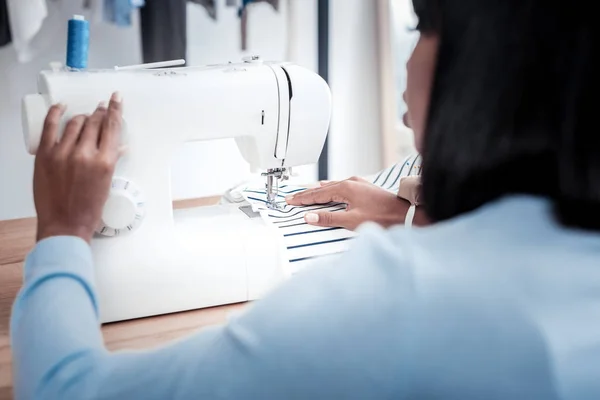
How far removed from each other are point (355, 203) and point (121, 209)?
1.46ft

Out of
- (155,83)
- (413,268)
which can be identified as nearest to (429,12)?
(413,268)

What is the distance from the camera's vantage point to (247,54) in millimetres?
2248

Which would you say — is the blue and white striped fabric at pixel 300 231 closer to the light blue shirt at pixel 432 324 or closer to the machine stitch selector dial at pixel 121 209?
the machine stitch selector dial at pixel 121 209

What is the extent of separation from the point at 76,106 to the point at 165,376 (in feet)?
2.02

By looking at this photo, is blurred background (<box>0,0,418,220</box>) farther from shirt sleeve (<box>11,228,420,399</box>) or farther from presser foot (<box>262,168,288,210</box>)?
shirt sleeve (<box>11,228,420,399</box>)

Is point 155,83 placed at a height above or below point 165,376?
above

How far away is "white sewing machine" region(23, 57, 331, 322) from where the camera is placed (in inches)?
41.1

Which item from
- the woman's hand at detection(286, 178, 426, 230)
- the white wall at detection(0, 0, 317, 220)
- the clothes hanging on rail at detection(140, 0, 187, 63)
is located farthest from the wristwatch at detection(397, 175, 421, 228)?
the white wall at detection(0, 0, 317, 220)

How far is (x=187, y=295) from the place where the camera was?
1101 mm

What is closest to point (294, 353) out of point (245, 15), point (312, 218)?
point (312, 218)

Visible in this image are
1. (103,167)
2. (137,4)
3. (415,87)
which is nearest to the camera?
(415,87)

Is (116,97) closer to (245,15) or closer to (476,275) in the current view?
(476,275)

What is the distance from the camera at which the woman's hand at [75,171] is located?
2.63 feet

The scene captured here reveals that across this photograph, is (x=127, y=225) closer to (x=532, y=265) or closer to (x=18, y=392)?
(x=18, y=392)
